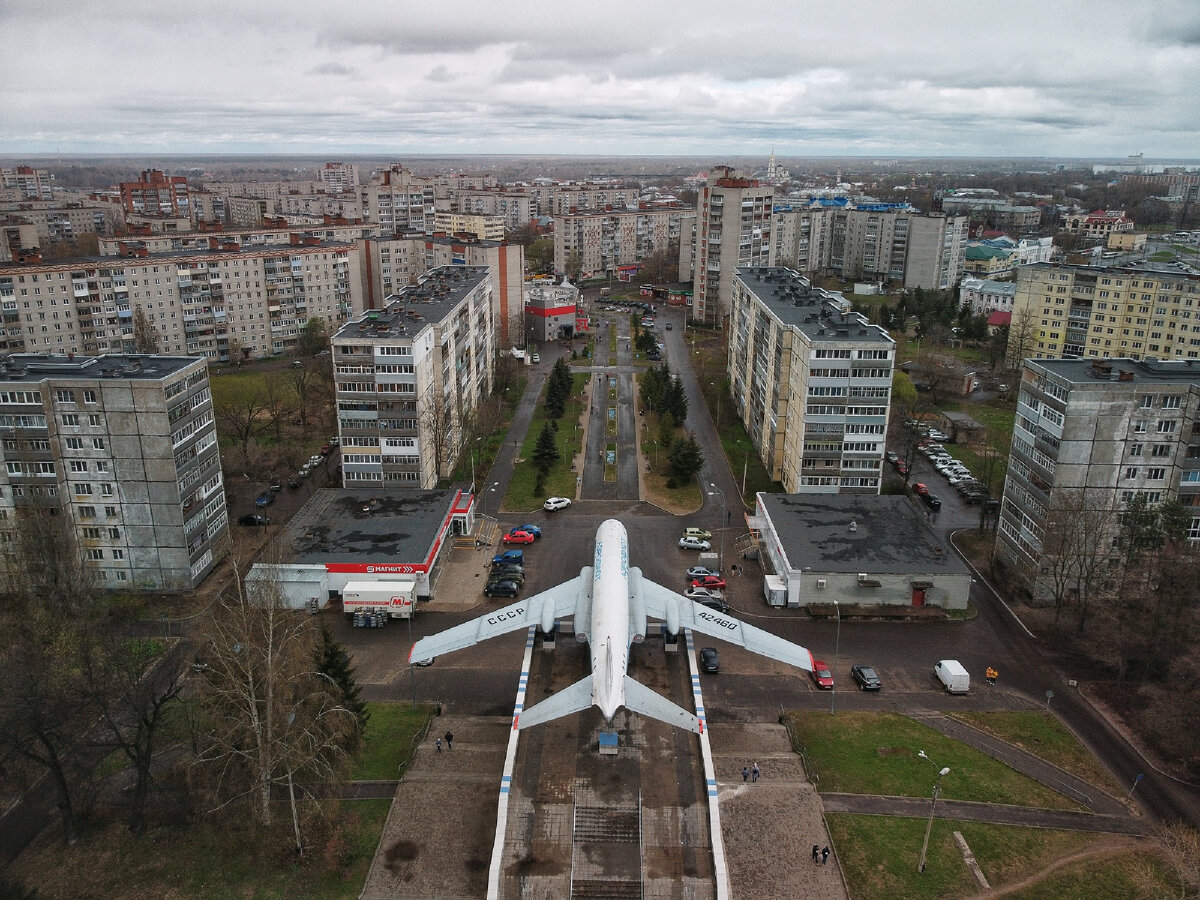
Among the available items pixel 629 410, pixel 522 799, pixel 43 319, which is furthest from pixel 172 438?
pixel 43 319

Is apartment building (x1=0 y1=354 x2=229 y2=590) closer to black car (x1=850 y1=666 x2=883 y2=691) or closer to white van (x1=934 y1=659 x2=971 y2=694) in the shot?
black car (x1=850 y1=666 x2=883 y2=691)

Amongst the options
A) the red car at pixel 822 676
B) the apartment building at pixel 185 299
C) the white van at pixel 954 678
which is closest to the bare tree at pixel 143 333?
the apartment building at pixel 185 299

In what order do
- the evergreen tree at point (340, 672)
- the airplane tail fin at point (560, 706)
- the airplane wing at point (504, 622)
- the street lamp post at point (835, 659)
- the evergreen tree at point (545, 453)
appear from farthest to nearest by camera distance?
the evergreen tree at point (545, 453)
the street lamp post at point (835, 659)
the airplane wing at point (504, 622)
the evergreen tree at point (340, 672)
the airplane tail fin at point (560, 706)

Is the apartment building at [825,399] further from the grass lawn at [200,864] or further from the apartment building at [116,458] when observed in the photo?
the apartment building at [116,458]

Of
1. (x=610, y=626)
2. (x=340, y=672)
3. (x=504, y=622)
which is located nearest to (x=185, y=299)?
(x=504, y=622)

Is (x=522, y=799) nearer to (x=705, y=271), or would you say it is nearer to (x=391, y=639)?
(x=391, y=639)

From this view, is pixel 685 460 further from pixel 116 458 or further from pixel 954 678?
pixel 116 458

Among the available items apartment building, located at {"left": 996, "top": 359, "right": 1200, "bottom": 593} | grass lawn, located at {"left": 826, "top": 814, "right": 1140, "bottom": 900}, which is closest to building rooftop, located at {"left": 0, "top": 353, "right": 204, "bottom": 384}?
grass lawn, located at {"left": 826, "top": 814, "right": 1140, "bottom": 900}
